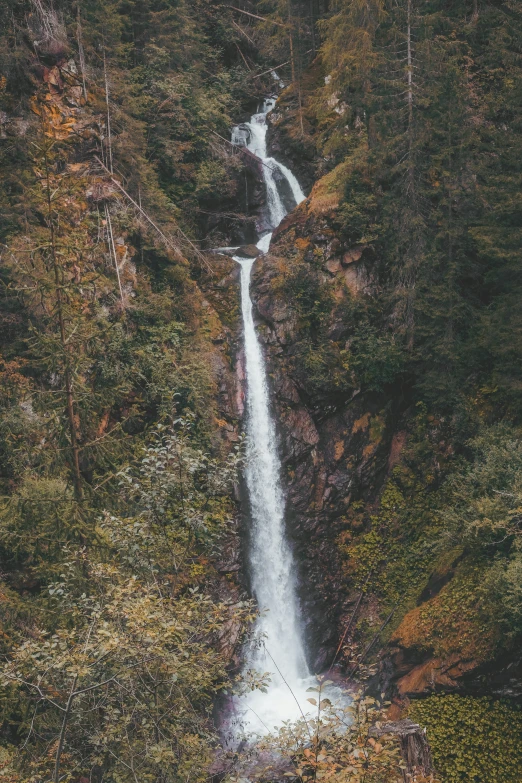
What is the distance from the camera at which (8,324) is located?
11820mm

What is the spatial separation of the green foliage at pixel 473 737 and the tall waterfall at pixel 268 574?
303cm

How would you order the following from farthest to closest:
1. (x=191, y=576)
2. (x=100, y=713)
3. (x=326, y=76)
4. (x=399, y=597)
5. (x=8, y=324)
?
(x=326, y=76), (x=399, y=597), (x=191, y=576), (x=8, y=324), (x=100, y=713)

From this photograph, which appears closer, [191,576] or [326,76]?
[191,576]

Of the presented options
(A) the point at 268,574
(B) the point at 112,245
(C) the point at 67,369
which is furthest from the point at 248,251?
(C) the point at 67,369

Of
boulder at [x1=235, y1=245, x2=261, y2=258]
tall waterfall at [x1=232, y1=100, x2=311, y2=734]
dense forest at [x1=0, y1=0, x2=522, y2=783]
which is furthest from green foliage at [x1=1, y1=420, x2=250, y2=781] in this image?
boulder at [x1=235, y1=245, x2=261, y2=258]

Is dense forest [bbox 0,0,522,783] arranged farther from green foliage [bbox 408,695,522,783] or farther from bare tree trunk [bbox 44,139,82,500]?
bare tree trunk [bbox 44,139,82,500]

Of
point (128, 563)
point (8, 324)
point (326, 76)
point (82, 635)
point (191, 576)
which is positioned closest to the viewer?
point (82, 635)

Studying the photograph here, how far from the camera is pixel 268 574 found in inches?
560

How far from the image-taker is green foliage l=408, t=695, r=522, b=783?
9.80m

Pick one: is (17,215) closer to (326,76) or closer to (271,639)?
(271,639)

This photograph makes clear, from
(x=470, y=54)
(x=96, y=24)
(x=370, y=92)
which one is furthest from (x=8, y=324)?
(x=470, y=54)

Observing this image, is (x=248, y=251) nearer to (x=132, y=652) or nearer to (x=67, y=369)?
(x=67, y=369)

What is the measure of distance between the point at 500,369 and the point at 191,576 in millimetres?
9004

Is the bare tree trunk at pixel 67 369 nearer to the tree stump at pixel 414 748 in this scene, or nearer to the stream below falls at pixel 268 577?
the tree stump at pixel 414 748
